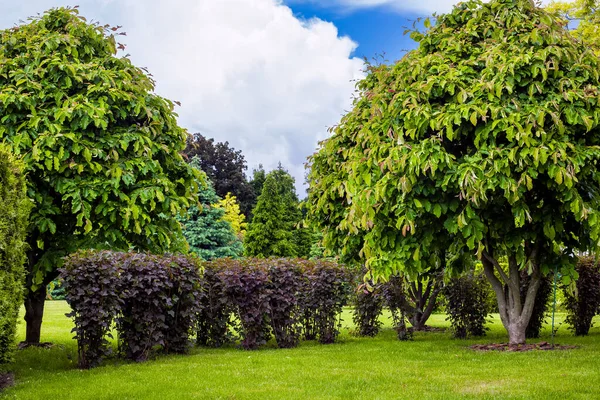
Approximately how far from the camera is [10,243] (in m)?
6.76

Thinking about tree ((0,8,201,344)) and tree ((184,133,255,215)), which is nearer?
tree ((0,8,201,344))

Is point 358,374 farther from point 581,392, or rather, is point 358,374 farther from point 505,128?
point 505,128

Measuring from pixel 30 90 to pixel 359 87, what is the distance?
582cm

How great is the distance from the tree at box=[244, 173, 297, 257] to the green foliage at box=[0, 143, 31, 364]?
968 inches

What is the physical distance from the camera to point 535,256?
9.64 metres

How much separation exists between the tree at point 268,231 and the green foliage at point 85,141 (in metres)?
22.2

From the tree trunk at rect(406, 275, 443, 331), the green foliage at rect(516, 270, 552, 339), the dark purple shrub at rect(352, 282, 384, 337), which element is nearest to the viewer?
the dark purple shrub at rect(352, 282, 384, 337)

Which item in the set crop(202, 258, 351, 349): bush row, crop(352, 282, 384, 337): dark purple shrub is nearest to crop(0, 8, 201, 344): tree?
crop(202, 258, 351, 349): bush row

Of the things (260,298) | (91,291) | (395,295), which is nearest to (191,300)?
(260,298)

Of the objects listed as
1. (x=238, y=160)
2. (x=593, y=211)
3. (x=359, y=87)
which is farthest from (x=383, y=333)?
(x=238, y=160)

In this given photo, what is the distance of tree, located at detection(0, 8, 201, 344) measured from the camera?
834cm

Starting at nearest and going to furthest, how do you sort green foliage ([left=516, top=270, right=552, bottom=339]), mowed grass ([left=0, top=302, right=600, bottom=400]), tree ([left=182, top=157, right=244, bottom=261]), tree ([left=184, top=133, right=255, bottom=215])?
mowed grass ([left=0, top=302, right=600, bottom=400]) < green foliage ([left=516, top=270, right=552, bottom=339]) < tree ([left=182, top=157, right=244, bottom=261]) < tree ([left=184, top=133, right=255, bottom=215])

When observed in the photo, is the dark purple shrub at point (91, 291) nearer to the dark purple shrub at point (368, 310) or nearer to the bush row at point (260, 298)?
the bush row at point (260, 298)

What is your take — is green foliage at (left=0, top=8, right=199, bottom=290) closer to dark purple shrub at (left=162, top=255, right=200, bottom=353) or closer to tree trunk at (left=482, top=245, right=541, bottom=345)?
dark purple shrub at (left=162, top=255, right=200, bottom=353)
